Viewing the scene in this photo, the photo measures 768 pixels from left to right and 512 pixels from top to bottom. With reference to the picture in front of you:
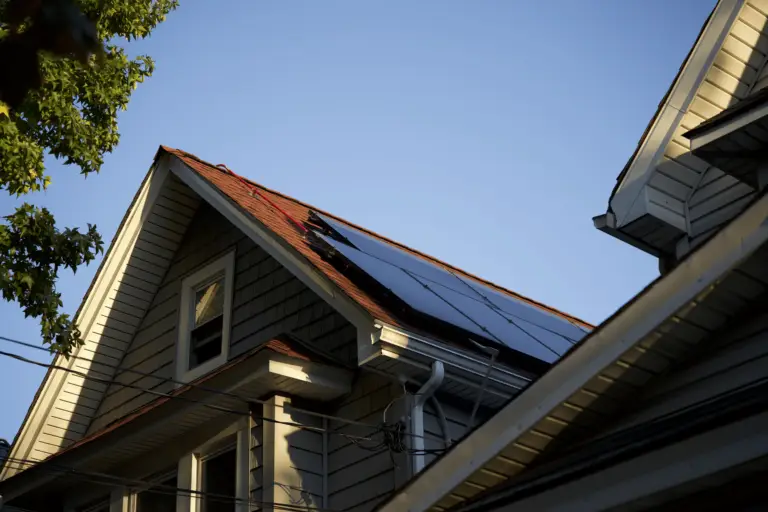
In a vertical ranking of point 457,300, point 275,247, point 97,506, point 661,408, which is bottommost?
point 661,408

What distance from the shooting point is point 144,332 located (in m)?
14.6

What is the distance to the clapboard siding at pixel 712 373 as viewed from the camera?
6.64 metres

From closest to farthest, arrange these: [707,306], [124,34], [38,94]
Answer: [707,306], [38,94], [124,34]

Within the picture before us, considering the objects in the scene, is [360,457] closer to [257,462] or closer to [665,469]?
[257,462]

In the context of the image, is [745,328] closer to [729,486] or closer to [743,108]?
[729,486]

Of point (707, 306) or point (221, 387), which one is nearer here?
point (707, 306)

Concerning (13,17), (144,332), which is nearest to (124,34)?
(144,332)

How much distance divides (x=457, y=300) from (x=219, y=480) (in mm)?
3548

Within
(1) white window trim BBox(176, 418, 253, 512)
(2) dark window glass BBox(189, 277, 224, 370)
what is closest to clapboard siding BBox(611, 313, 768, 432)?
(1) white window trim BBox(176, 418, 253, 512)

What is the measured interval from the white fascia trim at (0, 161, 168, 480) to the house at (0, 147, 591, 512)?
22 mm

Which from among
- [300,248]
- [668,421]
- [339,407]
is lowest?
[668,421]

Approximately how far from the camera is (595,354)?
662 centimetres

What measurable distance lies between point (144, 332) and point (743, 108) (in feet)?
28.6

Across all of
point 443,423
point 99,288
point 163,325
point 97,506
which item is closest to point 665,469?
point 443,423
